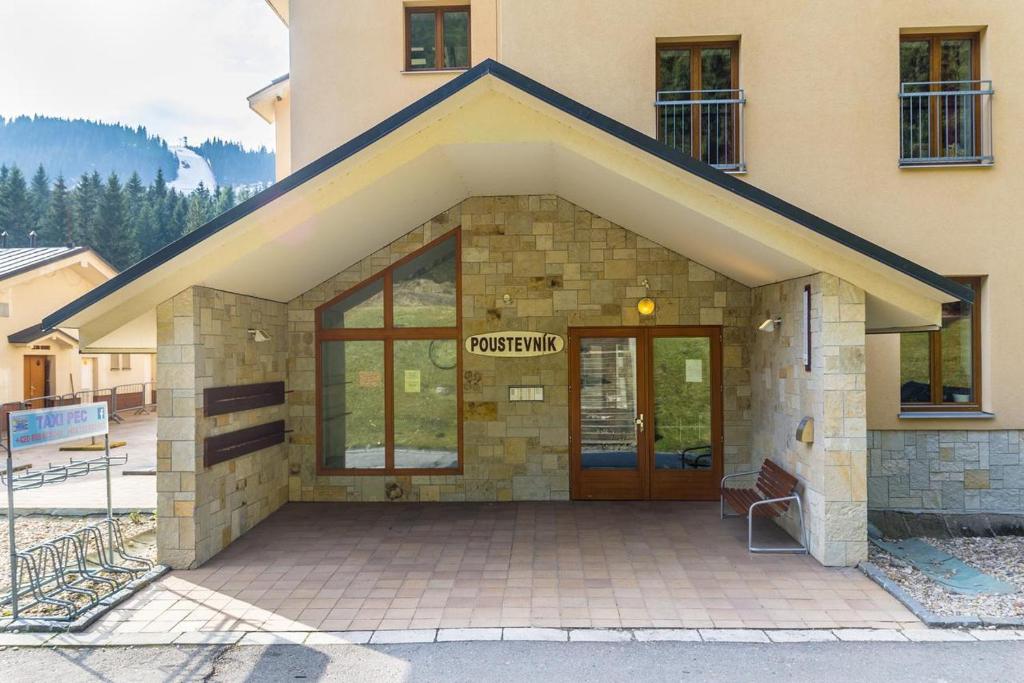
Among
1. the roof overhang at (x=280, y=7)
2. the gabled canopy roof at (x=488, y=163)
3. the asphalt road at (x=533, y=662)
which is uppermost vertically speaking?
the roof overhang at (x=280, y=7)

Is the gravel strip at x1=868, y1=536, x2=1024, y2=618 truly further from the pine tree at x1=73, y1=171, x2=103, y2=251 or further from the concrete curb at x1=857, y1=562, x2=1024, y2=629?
the pine tree at x1=73, y1=171, x2=103, y2=251

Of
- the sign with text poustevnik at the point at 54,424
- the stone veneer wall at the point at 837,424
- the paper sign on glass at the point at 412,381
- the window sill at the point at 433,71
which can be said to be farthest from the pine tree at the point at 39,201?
the stone veneer wall at the point at 837,424

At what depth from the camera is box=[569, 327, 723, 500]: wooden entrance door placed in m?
9.00

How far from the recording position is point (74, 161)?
5842 inches

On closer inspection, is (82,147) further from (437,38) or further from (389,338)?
(389,338)

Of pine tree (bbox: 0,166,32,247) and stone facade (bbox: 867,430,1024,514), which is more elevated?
pine tree (bbox: 0,166,32,247)

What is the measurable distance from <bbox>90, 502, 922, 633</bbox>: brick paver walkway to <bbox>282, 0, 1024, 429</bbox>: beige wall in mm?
3388

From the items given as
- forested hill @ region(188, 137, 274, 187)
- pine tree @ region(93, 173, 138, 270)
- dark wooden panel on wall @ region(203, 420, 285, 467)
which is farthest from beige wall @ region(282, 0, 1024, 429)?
forested hill @ region(188, 137, 274, 187)

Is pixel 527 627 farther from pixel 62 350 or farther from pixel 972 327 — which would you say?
pixel 62 350

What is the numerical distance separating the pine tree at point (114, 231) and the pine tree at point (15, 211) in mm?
6823

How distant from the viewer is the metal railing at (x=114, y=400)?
716 inches

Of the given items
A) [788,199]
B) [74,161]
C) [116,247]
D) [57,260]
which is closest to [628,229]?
[788,199]

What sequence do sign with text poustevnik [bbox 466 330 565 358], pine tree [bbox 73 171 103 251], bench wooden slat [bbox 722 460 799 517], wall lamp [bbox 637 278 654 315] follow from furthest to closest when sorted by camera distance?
pine tree [bbox 73 171 103 251] → sign with text poustevnik [bbox 466 330 565 358] → wall lamp [bbox 637 278 654 315] → bench wooden slat [bbox 722 460 799 517]

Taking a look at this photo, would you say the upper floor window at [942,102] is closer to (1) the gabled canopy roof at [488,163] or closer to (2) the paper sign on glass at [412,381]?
(1) the gabled canopy roof at [488,163]
